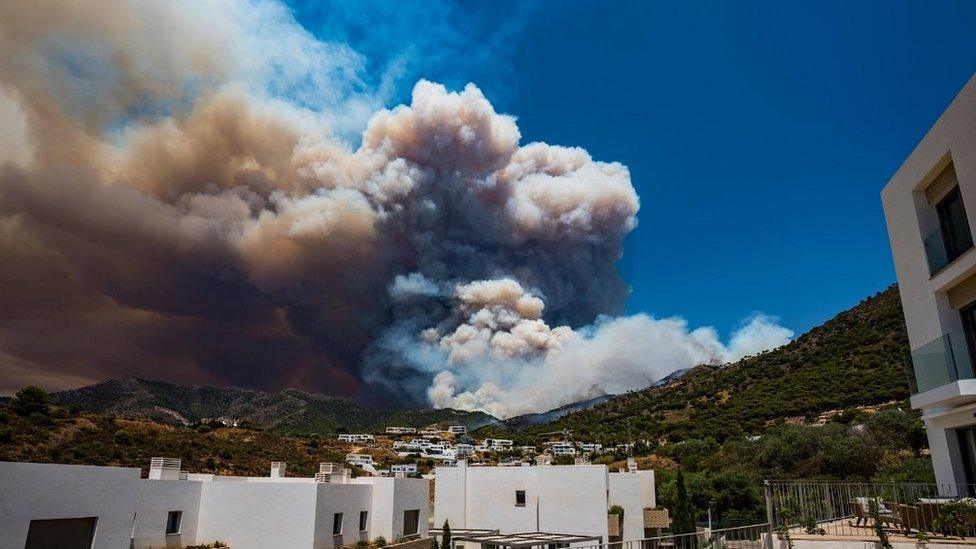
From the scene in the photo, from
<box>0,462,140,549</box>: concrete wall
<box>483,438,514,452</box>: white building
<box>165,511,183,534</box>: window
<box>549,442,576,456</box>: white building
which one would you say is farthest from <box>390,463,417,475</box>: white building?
<box>0,462,140,549</box>: concrete wall

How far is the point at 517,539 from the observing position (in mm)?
23828

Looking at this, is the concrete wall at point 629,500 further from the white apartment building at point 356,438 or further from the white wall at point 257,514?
the white apartment building at point 356,438

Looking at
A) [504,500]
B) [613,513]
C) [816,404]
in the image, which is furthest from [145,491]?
[816,404]

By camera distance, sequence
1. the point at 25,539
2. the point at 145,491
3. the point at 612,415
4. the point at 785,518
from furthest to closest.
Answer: the point at 612,415 → the point at 145,491 → the point at 25,539 → the point at 785,518

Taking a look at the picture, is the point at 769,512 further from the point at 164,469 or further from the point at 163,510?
the point at 164,469

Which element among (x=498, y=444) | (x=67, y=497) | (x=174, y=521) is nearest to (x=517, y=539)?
(x=174, y=521)

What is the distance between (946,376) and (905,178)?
4700 millimetres

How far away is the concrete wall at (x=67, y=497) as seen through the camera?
12.6 metres

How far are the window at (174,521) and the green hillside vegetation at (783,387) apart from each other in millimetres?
47485

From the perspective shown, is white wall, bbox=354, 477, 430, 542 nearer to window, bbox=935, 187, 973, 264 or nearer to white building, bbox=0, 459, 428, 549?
white building, bbox=0, 459, 428, 549

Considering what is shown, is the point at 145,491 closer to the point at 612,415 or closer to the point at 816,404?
the point at 816,404

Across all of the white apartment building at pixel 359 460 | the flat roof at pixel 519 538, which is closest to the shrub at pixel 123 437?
the white apartment building at pixel 359 460

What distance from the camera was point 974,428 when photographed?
1229cm

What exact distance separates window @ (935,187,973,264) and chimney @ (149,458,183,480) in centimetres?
2145
